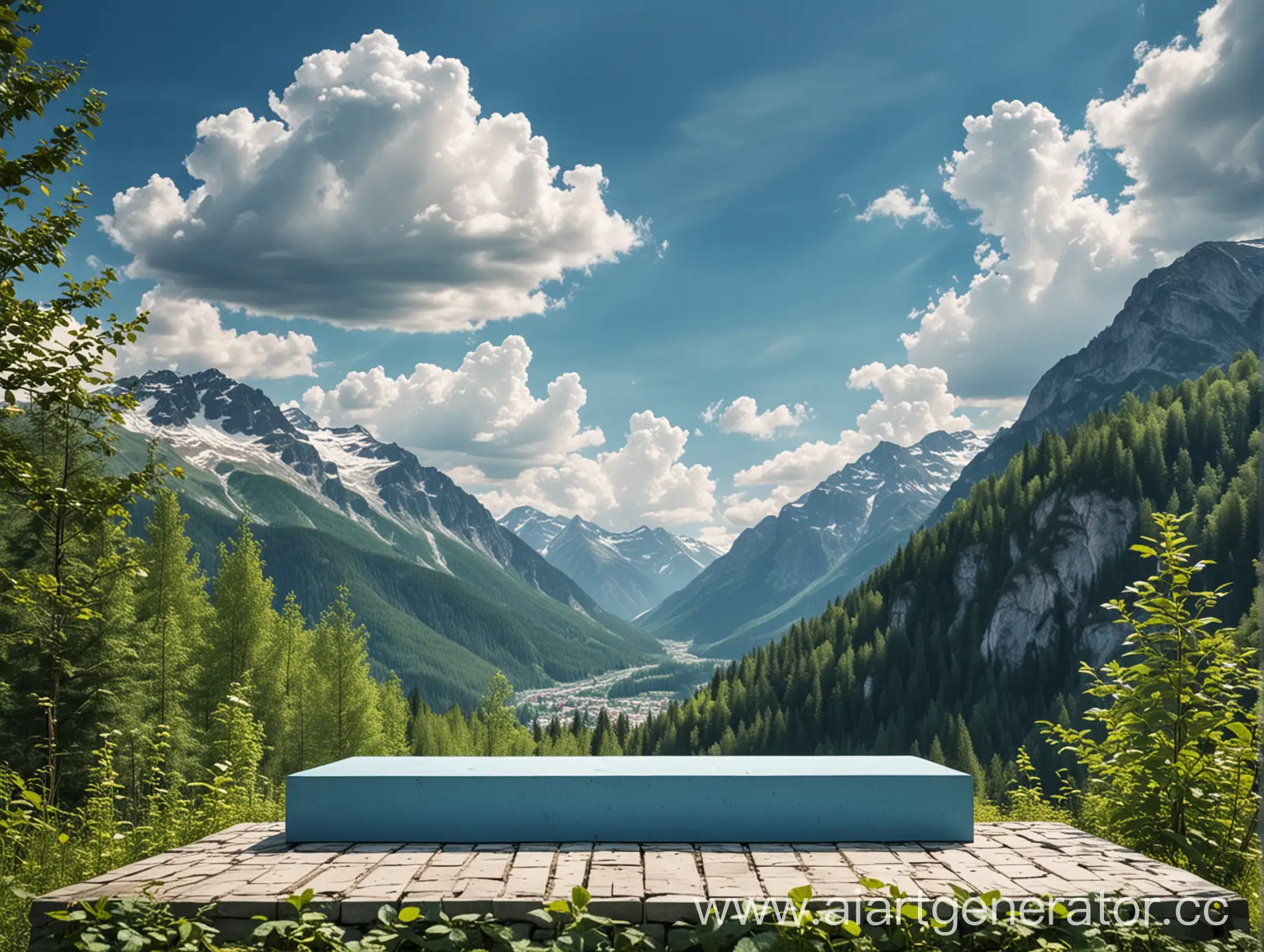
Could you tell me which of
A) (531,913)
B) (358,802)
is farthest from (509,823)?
(531,913)

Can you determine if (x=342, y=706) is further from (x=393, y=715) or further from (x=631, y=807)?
(x=631, y=807)

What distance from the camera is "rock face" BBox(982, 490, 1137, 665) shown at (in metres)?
140

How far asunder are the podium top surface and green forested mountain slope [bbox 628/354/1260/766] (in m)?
114

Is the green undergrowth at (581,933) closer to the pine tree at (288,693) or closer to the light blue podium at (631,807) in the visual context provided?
the light blue podium at (631,807)

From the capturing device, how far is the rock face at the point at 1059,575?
14012cm

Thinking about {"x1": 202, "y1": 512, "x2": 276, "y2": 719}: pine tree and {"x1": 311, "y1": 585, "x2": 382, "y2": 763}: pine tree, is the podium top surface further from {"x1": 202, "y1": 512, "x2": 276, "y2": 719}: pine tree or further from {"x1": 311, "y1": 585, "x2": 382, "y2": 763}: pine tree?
{"x1": 311, "y1": 585, "x2": 382, "y2": 763}: pine tree

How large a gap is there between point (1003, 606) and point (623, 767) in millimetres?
151885

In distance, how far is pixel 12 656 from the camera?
23.7m

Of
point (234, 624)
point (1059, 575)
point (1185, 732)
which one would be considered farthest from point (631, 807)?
point (1059, 575)

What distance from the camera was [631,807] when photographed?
32.6 feet

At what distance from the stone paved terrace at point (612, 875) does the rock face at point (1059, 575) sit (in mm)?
147069

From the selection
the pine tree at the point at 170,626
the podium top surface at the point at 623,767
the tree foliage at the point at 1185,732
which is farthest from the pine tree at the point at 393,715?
the tree foliage at the point at 1185,732

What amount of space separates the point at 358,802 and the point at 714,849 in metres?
4.07

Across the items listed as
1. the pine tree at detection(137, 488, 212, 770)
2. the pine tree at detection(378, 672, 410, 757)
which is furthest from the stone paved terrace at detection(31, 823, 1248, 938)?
the pine tree at detection(378, 672, 410, 757)
